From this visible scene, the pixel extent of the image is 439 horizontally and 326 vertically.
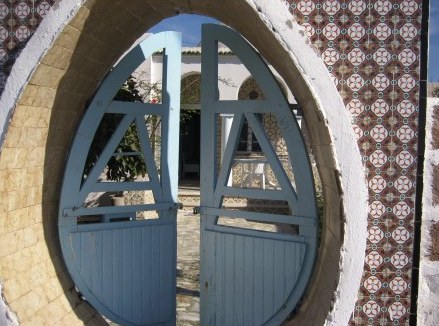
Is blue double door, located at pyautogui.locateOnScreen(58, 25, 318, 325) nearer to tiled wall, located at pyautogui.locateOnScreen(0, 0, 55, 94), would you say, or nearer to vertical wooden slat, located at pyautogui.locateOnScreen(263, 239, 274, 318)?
vertical wooden slat, located at pyautogui.locateOnScreen(263, 239, 274, 318)

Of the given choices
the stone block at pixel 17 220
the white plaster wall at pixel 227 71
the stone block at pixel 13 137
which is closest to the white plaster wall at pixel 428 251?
the stone block at pixel 13 137

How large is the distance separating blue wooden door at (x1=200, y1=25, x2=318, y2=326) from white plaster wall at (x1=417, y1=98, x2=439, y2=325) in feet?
2.72

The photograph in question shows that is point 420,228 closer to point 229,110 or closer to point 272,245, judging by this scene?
point 272,245

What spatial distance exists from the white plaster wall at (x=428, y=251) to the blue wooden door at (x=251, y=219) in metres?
0.83

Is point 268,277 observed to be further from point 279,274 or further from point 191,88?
point 191,88

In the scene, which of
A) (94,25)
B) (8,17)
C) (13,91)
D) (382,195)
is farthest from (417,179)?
(8,17)

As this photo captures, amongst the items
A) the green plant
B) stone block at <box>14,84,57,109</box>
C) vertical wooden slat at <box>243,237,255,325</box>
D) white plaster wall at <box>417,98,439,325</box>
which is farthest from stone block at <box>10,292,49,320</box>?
the green plant

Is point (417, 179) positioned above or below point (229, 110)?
below

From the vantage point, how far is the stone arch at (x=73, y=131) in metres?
2.84

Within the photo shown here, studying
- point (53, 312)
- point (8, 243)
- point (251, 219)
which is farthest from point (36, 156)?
point (251, 219)

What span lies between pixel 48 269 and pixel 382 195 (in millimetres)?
2346

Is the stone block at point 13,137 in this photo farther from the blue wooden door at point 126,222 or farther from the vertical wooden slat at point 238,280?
the vertical wooden slat at point 238,280

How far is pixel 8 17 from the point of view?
127 inches

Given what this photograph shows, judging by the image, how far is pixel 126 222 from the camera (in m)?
4.20
